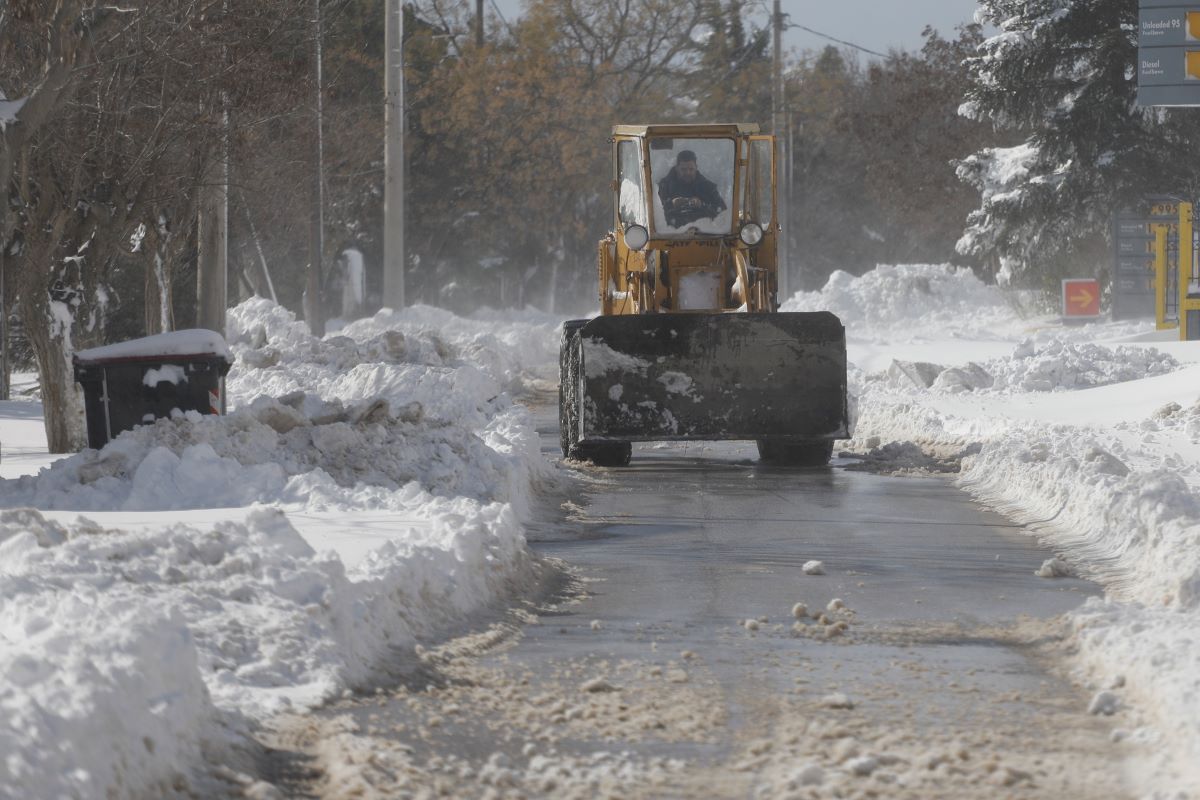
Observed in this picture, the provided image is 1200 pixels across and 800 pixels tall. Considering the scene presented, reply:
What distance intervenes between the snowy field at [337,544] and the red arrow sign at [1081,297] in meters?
17.5

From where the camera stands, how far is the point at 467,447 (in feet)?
40.3

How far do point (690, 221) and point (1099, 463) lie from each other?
5.90 m

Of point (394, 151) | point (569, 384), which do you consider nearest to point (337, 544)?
point (569, 384)

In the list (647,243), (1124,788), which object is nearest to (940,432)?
(647,243)

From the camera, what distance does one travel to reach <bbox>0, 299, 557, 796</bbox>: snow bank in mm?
4871

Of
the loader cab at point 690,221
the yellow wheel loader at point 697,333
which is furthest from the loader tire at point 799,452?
the loader cab at point 690,221

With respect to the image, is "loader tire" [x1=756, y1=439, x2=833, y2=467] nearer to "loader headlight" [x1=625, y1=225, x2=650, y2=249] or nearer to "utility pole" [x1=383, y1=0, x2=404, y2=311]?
"loader headlight" [x1=625, y1=225, x2=650, y2=249]

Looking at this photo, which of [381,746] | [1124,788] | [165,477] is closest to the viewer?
[1124,788]

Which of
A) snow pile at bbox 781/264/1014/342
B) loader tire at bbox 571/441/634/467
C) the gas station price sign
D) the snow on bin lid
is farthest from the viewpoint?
snow pile at bbox 781/264/1014/342

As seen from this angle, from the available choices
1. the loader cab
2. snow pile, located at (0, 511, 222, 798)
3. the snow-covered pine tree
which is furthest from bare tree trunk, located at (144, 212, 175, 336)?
the snow-covered pine tree

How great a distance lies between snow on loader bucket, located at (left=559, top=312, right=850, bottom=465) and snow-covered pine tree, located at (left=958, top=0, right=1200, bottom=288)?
2456cm

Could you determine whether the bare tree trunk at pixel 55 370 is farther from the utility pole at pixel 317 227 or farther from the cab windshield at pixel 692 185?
the utility pole at pixel 317 227

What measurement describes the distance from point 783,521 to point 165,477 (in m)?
3.87

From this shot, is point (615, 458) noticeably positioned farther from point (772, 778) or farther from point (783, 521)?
point (772, 778)
